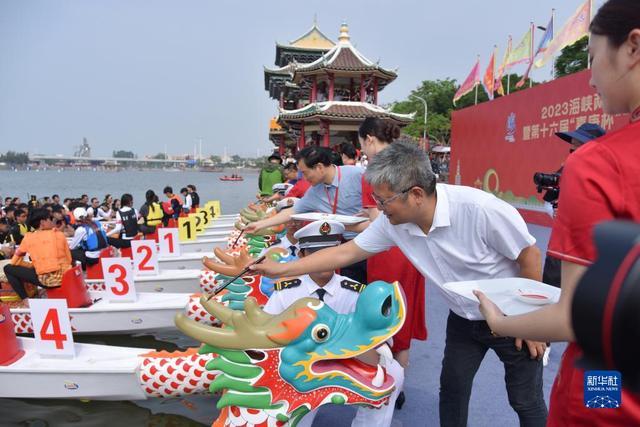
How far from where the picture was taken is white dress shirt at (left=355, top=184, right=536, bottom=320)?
1556 millimetres

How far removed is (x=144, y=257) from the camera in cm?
572

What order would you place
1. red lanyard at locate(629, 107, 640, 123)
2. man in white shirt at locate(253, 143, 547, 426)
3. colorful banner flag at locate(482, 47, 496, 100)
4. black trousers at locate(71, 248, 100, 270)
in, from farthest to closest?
colorful banner flag at locate(482, 47, 496, 100)
black trousers at locate(71, 248, 100, 270)
man in white shirt at locate(253, 143, 547, 426)
red lanyard at locate(629, 107, 640, 123)

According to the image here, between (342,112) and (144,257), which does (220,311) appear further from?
(342,112)

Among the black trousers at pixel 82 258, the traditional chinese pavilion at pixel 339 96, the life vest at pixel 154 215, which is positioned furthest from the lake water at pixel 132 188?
the black trousers at pixel 82 258

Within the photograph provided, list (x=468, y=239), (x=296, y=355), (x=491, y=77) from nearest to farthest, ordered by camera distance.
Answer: (x=468, y=239) < (x=296, y=355) < (x=491, y=77)

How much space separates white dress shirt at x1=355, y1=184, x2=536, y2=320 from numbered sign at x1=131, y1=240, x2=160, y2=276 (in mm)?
4586

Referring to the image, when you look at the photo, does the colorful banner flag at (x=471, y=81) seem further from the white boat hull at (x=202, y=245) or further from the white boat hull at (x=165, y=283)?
the white boat hull at (x=165, y=283)

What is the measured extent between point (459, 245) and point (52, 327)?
295cm

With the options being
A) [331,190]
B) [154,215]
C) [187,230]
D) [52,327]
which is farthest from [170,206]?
[331,190]

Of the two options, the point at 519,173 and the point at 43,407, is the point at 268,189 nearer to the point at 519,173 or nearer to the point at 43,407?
the point at 519,173

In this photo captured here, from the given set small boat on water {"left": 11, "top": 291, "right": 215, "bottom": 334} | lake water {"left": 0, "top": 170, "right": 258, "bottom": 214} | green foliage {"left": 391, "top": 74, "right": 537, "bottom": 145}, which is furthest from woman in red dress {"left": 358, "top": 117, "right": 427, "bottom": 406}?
green foliage {"left": 391, "top": 74, "right": 537, "bottom": 145}

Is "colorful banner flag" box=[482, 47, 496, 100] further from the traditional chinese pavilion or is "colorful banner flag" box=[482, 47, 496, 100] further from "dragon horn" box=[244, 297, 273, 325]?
"dragon horn" box=[244, 297, 273, 325]

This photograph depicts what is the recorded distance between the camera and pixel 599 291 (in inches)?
18.1

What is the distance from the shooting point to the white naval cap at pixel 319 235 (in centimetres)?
248
